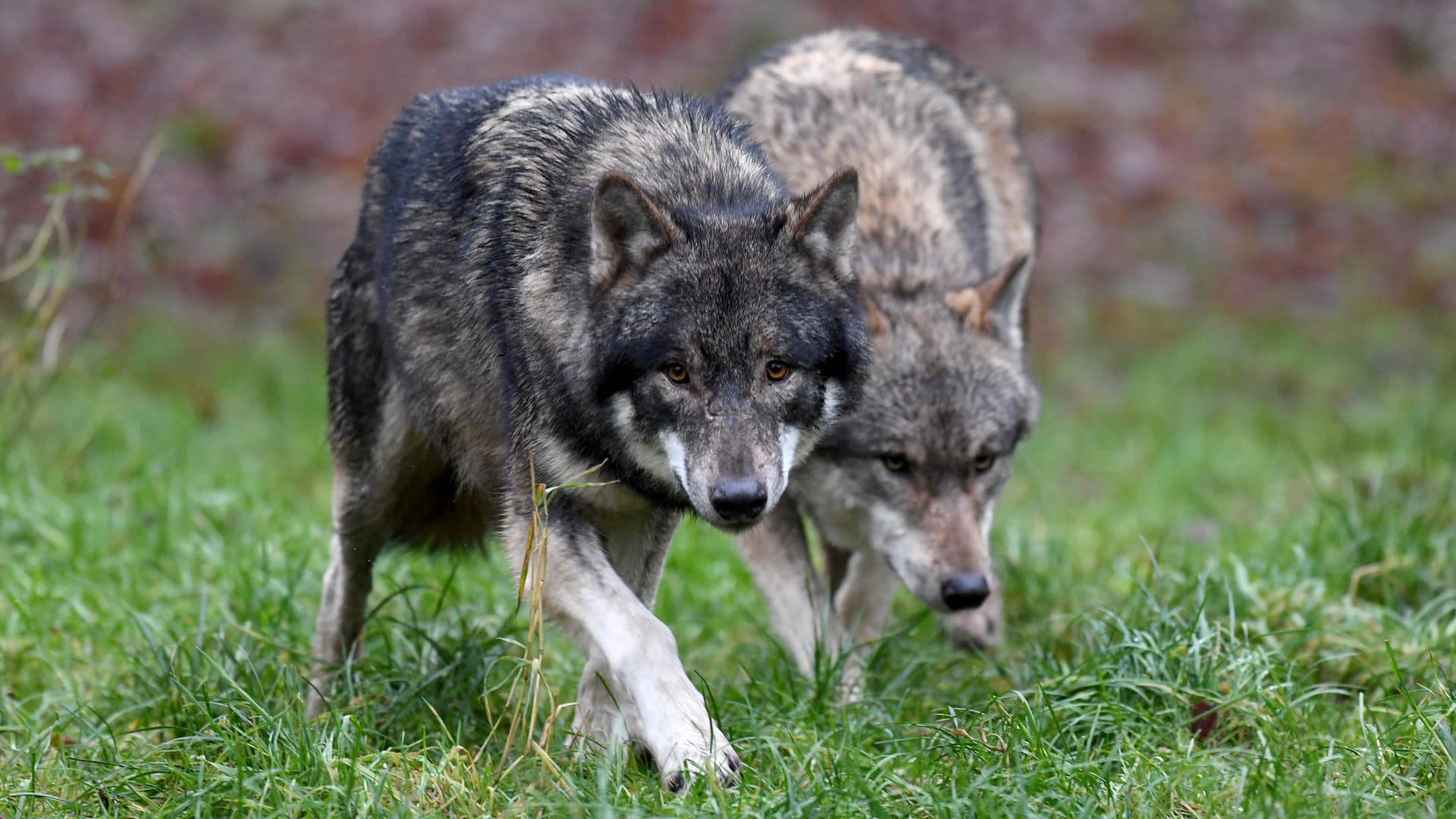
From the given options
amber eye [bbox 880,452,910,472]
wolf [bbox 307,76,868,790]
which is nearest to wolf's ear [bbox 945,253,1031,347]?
amber eye [bbox 880,452,910,472]

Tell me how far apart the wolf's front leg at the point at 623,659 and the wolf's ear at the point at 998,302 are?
1.90m

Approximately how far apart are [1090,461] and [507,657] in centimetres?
574

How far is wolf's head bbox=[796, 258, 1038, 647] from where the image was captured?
5.05m

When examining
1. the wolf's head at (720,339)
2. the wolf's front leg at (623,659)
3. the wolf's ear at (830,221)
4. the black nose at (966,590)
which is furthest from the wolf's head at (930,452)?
the wolf's front leg at (623,659)

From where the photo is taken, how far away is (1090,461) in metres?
8.85

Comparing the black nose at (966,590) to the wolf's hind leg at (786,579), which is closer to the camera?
the black nose at (966,590)

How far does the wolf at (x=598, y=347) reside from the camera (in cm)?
370

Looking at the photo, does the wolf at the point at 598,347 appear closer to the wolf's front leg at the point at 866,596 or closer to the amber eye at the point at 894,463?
the amber eye at the point at 894,463

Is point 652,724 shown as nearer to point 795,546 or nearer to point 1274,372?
point 795,546

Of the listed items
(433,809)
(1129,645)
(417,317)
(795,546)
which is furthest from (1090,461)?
(433,809)

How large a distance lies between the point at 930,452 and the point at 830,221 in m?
1.36

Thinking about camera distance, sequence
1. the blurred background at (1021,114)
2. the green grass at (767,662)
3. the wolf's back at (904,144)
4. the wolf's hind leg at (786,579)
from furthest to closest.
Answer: the blurred background at (1021,114)
the wolf's back at (904,144)
the wolf's hind leg at (786,579)
the green grass at (767,662)

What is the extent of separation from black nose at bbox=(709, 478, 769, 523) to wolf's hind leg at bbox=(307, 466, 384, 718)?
170cm

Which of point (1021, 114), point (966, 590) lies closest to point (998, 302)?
point (966, 590)
